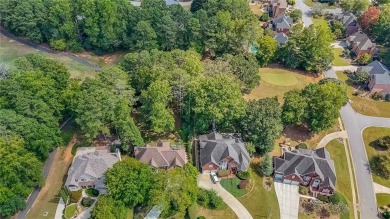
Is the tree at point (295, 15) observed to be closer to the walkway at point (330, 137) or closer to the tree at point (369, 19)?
the tree at point (369, 19)

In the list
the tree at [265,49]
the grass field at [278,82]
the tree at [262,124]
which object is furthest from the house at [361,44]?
the tree at [262,124]

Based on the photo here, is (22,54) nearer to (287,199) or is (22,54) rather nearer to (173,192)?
(173,192)

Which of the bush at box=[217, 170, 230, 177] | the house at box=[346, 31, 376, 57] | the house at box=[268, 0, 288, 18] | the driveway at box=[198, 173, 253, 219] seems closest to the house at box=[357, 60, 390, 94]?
the house at box=[346, 31, 376, 57]

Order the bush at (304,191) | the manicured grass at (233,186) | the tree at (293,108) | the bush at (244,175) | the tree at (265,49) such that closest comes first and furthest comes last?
the bush at (304,191)
the manicured grass at (233,186)
the bush at (244,175)
the tree at (293,108)
the tree at (265,49)

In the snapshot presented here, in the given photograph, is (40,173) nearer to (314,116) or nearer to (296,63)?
(314,116)

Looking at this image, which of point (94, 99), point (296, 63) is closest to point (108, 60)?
point (94, 99)

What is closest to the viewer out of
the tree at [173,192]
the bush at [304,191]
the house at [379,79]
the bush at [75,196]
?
the tree at [173,192]

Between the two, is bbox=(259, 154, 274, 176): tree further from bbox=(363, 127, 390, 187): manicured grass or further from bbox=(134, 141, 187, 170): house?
bbox=(363, 127, 390, 187): manicured grass
